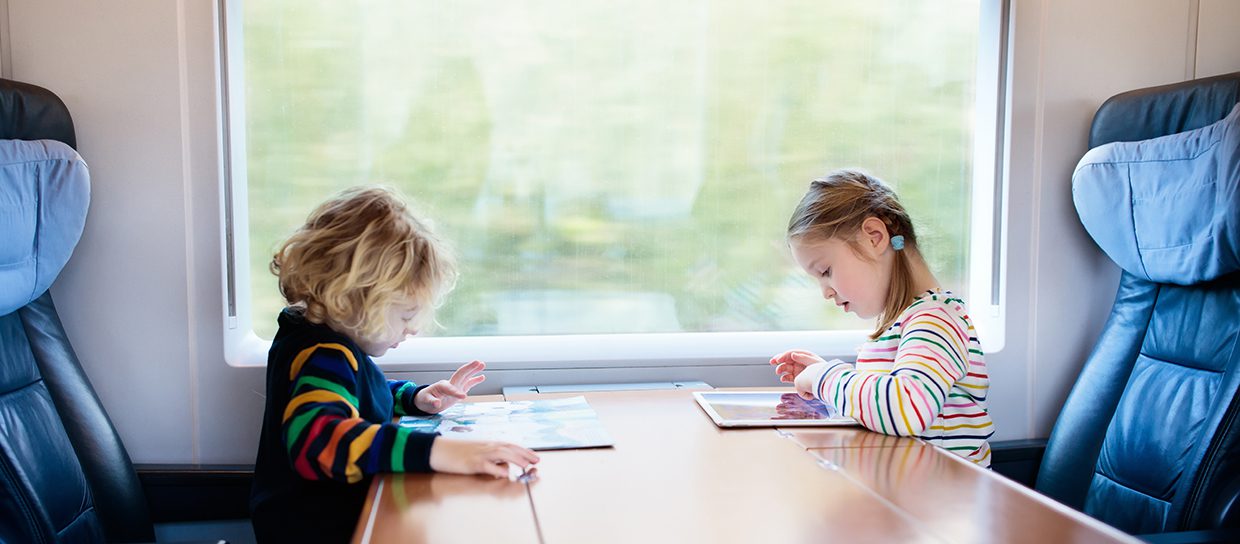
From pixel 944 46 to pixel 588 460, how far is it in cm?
161

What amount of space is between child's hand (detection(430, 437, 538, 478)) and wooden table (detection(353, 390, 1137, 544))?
2 centimetres

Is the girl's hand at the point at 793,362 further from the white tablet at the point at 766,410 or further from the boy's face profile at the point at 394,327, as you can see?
the boy's face profile at the point at 394,327

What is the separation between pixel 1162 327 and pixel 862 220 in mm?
838

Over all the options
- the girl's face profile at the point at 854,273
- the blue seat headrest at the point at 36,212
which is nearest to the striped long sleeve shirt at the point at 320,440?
the blue seat headrest at the point at 36,212

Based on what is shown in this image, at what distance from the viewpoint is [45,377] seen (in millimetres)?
1769

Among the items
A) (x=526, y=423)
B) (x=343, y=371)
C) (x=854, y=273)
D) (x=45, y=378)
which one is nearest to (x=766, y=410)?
(x=854, y=273)

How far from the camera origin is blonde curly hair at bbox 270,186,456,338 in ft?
4.71

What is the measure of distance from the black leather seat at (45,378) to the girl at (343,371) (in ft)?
1.42

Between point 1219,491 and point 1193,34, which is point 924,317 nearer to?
point 1219,491

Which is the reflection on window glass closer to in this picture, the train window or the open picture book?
the train window

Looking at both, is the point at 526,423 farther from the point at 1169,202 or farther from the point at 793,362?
the point at 1169,202

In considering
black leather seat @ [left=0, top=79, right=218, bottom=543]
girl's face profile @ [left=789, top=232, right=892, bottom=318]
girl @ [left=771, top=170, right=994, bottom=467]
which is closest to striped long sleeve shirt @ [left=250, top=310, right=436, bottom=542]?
black leather seat @ [left=0, top=79, right=218, bottom=543]

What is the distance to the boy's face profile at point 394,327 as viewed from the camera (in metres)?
1.49

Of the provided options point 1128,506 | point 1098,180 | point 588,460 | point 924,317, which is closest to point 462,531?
point 588,460
